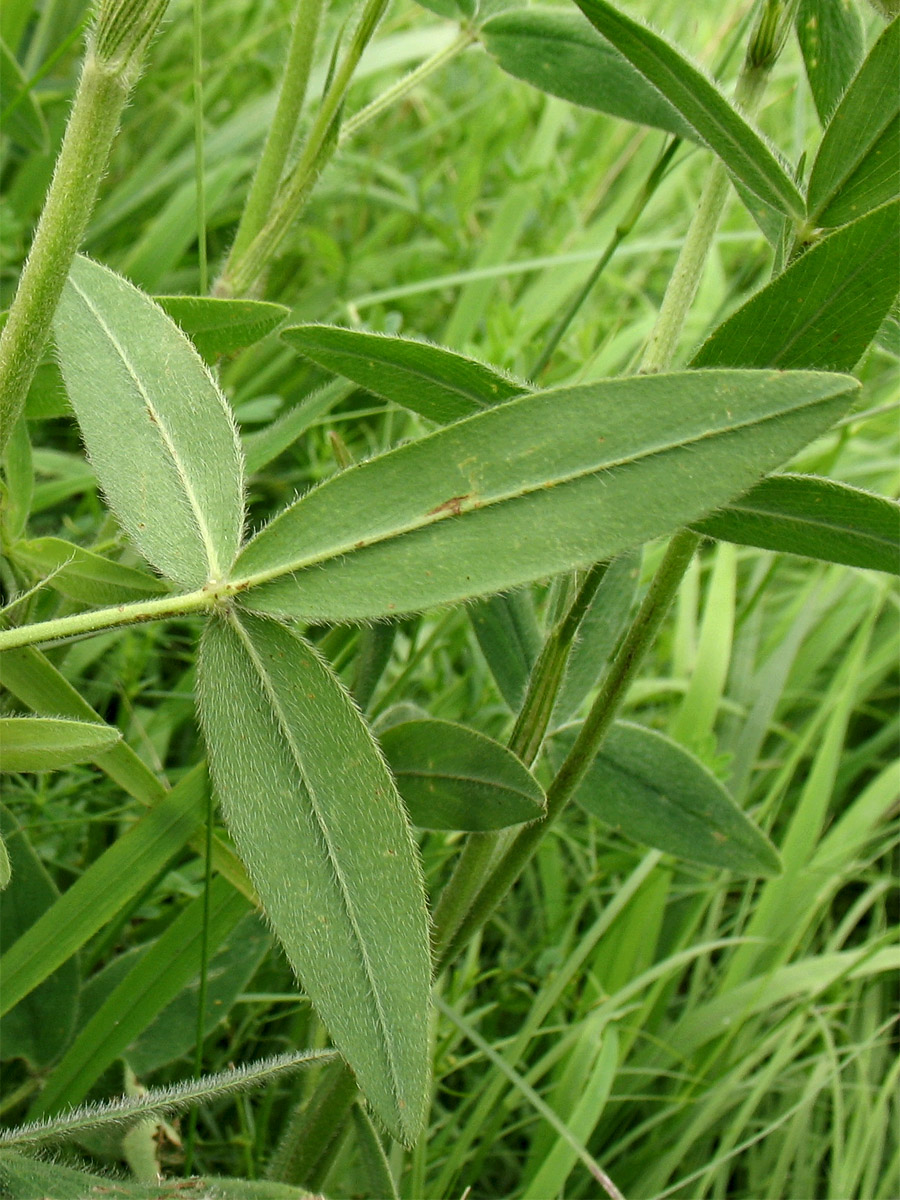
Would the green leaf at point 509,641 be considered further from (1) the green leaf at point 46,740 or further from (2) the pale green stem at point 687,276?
(1) the green leaf at point 46,740

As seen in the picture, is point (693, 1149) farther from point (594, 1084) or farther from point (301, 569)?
point (301, 569)

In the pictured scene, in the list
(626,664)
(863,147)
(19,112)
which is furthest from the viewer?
(19,112)

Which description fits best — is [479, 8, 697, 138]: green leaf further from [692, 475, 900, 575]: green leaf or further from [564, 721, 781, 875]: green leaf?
[564, 721, 781, 875]: green leaf

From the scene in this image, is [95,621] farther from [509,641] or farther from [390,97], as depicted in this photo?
[390,97]

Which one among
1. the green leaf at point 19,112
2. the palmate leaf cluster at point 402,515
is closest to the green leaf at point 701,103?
the palmate leaf cluster at point 402,515

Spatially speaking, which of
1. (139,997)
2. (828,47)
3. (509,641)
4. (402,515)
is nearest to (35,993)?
(139,997)

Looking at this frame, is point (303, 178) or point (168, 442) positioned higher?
point (303, 178)

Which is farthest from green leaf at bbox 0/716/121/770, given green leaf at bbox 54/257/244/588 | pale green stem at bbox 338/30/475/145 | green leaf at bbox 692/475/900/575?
pale green stem at bbox 338/30/475/145
